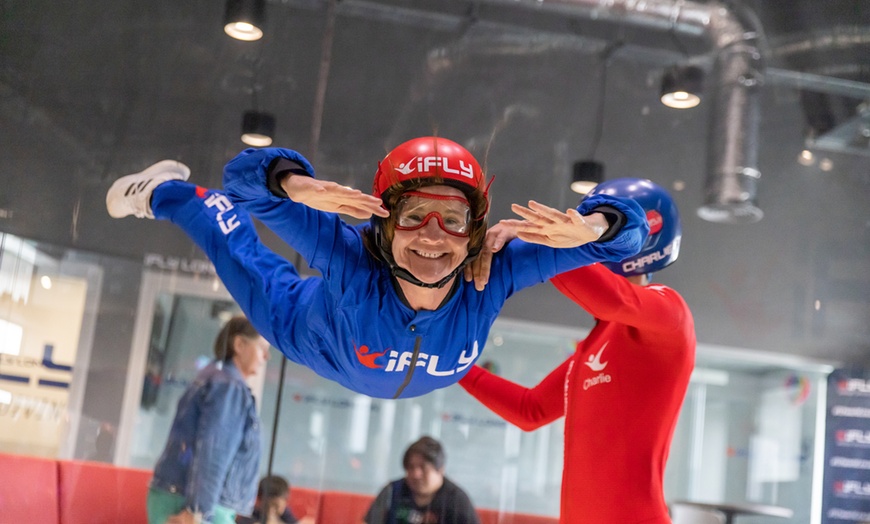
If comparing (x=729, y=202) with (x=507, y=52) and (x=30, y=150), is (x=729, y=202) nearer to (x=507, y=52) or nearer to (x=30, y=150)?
(x=507, y=52)

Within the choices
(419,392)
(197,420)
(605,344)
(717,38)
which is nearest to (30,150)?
(197,420)

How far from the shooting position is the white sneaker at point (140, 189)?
267 cm

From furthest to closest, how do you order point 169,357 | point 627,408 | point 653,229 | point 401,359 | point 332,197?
point 169,357 < point 653,229 < point 627,408 < point 401,359 < point 332,197

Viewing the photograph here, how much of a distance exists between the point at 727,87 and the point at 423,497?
2.41 meters

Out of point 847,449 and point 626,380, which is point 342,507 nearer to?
point 626,380

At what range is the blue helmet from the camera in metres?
2.35

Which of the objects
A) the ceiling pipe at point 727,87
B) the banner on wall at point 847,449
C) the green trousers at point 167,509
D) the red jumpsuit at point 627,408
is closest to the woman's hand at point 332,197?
the red jumpsuit at point 627,408

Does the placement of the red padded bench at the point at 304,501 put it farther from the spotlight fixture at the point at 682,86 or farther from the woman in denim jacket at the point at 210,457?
the spotlight fixture at the point at 682,86

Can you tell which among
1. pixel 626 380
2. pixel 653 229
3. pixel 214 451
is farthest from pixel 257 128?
pixel 626 380

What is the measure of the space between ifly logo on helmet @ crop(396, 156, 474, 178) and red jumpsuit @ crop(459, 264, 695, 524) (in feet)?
1.24

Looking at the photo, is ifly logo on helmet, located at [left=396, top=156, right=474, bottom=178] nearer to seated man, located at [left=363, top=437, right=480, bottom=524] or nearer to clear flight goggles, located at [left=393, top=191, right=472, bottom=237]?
clear flight goggles, located at [left=393, top=191, right=472, bottom=237]

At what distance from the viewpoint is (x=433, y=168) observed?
1.86 metres

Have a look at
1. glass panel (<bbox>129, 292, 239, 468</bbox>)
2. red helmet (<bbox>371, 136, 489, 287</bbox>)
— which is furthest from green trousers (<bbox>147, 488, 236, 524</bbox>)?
red helmet (<bbox>371, 136, 489, 287</bbox>)

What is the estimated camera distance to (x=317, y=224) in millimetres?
1874
